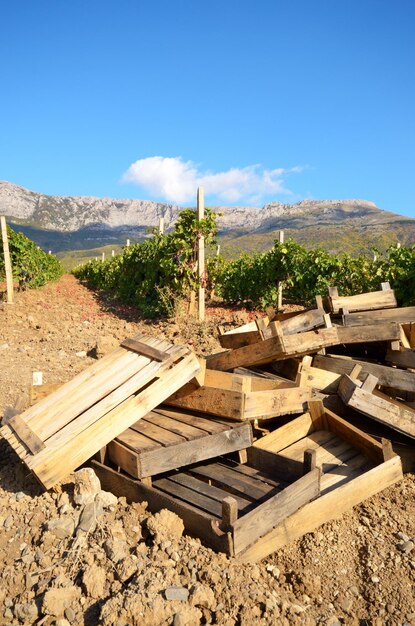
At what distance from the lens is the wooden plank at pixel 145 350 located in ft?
13.8

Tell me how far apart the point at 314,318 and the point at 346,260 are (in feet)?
30.3

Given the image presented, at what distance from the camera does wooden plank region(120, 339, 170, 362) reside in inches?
165

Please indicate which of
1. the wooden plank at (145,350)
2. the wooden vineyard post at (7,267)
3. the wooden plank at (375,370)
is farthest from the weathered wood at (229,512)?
the wooden vineyard post at (7,267)

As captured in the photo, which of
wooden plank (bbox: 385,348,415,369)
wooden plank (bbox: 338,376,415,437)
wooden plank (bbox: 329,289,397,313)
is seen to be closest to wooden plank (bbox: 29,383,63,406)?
wooden plank (bbox: 338,376,415,437)

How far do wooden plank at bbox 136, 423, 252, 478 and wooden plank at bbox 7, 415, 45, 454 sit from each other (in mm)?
804

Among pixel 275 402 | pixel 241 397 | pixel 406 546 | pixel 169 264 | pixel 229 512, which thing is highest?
pixel 169 264

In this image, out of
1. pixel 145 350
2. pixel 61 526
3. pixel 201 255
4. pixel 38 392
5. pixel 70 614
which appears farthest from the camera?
pixel 201 255

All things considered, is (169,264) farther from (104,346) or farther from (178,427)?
(178,427)

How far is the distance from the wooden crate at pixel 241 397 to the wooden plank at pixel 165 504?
35.8 inches

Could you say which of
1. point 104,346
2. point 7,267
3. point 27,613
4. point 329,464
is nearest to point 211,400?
point 329,464

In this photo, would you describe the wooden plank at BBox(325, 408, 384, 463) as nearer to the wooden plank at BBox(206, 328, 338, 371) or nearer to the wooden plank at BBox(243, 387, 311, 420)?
the wooden plank at BBox(243, 387, 311, 420)

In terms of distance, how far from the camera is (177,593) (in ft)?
8.95

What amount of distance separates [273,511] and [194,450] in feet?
2.69

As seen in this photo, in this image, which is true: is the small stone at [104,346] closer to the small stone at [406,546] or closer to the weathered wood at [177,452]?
the weathered wood at [177,452]
